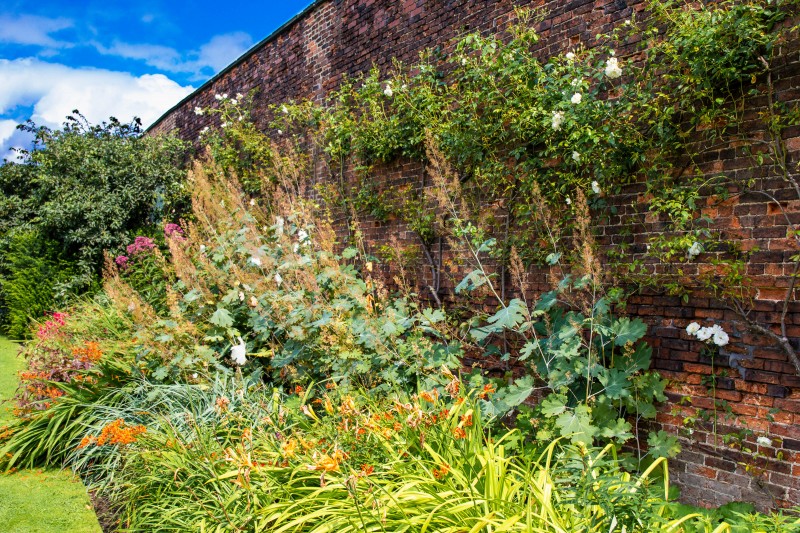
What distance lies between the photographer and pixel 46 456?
4.63 m

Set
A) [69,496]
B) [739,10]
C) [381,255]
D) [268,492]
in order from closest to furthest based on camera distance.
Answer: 1. [268,492]
2. [739,10]
3. [69,496]
4. [381,255]

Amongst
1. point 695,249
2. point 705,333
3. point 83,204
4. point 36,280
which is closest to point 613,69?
point 695,249

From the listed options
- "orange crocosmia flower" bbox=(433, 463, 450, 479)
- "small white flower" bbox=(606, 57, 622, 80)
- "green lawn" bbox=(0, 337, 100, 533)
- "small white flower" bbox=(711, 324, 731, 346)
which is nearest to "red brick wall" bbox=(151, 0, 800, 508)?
"small white flower" bbox=(711, 324, 731, 346)

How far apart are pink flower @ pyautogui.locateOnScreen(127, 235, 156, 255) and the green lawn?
445 centimetres

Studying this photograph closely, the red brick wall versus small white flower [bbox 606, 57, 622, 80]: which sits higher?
small white flower [bbox 606, 57, 622, 80]

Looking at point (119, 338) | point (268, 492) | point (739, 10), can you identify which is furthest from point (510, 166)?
point (119, 338)

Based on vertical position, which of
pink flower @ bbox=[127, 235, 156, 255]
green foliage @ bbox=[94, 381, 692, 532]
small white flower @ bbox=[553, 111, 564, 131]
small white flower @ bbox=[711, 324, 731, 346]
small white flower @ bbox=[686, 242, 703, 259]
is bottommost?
green foliage @ bbox=[94, 381, 692, 532]

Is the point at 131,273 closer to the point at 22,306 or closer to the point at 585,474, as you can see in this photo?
the point at 22,306

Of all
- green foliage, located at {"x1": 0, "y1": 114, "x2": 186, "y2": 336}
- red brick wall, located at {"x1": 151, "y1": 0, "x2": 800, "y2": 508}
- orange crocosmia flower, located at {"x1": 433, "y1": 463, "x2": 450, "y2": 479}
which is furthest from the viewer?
green foliage, located at {"x1": 0, "y1": 114, "x2": 186, "y2": 336}

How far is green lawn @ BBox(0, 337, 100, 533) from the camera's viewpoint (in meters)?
3.54

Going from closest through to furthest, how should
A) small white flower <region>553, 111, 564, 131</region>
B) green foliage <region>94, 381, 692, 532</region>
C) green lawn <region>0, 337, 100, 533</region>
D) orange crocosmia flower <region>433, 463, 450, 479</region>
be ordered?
green foliage <region>94, 381, 692, 532</region> → orange crocosmia flower <region>433, 463, 450, 479</region> → green lawn <region>0, 337, 100, 533</region> → small white flower <region>553, 111, 564, 131</region>

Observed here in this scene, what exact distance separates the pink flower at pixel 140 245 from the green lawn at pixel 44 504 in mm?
4451

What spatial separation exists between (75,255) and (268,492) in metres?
9.00

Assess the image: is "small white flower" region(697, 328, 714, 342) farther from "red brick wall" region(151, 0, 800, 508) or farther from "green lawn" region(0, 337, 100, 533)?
"green lawn" region(0, 337, 100, 533)
